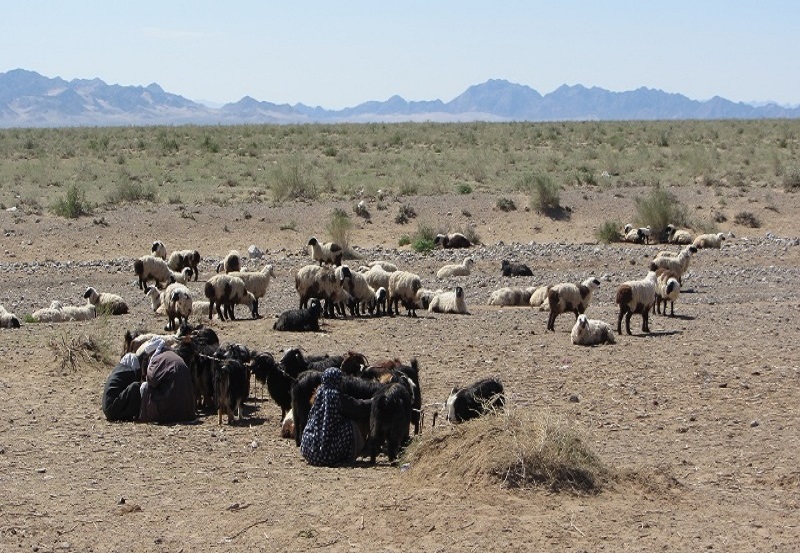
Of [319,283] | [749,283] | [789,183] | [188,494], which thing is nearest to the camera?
[188,494]

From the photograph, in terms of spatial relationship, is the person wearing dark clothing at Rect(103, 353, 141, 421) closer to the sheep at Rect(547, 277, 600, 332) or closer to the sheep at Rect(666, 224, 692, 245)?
the sheep at Rect(547, 277, 600, 332)

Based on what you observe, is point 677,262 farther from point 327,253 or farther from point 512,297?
point 327,253

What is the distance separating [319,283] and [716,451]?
1006cm

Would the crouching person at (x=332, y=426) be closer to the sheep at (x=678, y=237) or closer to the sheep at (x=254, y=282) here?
the sheep at (x=254, y=282)

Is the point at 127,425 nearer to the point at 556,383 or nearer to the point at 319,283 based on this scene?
the point at 556,383

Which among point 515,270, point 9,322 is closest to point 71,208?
point 515,270

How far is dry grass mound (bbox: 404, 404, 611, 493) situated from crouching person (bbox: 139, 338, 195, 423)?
3525 mm

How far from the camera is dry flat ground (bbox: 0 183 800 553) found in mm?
8344

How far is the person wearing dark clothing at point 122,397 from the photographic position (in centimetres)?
1223

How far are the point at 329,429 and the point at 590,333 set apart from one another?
6.76m

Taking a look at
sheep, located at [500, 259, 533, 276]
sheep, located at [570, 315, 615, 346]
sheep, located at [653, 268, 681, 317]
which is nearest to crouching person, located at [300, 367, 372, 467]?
sheep, located at [570, 315, 615, 346]

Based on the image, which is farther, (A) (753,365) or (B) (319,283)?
(B) (319,283)

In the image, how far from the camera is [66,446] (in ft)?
36.4

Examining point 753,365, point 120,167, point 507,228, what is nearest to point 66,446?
point 753,365
